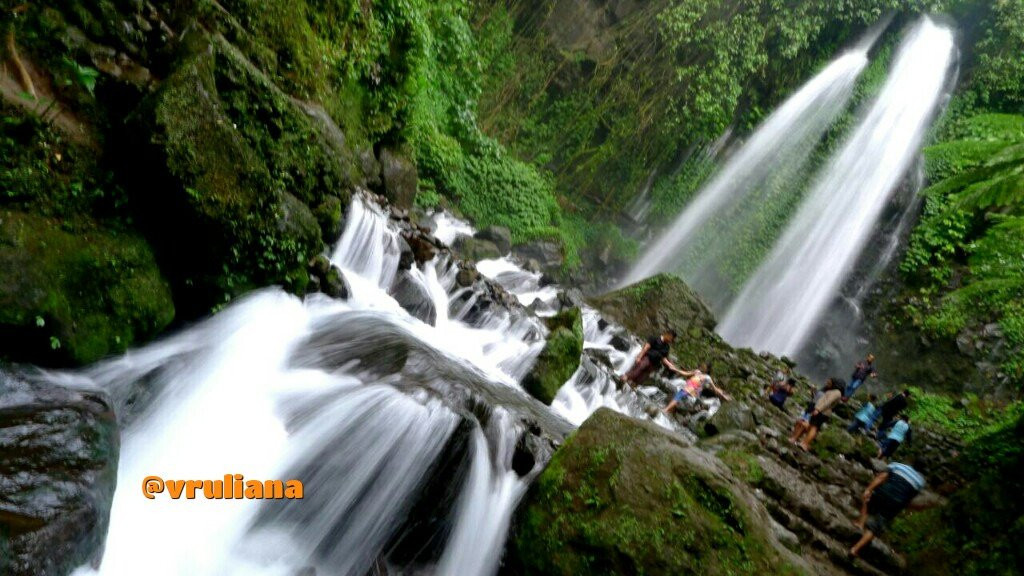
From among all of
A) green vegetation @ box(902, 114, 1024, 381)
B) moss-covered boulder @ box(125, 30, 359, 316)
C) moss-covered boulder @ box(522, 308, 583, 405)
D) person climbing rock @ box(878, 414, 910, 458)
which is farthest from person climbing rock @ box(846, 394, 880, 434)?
moss-covered boulder @ box(125, 30, 359, 316)

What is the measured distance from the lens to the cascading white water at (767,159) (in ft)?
74.1

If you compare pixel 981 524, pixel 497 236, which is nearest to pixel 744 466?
pixel 981 524

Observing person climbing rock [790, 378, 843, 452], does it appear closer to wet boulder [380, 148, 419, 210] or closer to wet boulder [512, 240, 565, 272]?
wet boulder [380, 148, 419, 210]

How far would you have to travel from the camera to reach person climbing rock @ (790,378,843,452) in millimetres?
8703

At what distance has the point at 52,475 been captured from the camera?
233cm

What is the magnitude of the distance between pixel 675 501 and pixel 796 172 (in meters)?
24.6

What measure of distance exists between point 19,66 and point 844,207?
2706 centimetres

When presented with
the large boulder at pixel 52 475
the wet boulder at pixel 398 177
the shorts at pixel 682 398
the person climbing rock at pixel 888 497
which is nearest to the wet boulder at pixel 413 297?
the wet boulder at pixel 398 177

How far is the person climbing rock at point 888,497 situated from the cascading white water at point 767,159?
1657 centimetres

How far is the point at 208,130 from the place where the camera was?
3.78 metres

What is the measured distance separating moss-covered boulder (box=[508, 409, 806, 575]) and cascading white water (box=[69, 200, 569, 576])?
0.43 meters

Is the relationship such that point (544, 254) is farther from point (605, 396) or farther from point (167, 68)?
point (167, 68)

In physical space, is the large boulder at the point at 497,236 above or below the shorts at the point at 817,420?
above

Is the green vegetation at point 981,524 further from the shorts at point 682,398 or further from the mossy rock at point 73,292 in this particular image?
the mossy rock at point 73,292
